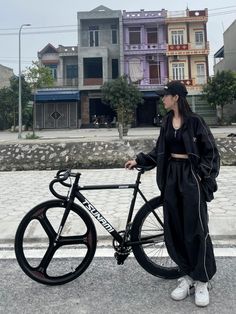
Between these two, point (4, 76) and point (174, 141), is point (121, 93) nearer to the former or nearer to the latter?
point (4, 76)

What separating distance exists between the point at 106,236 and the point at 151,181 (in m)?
3.81

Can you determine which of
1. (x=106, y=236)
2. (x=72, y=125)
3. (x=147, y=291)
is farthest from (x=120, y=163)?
(x=72, y=125)

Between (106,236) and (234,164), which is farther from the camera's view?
(234,164)

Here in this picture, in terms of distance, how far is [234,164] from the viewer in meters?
10.1

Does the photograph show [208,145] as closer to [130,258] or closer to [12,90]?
[130,258]

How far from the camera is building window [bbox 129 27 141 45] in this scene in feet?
131

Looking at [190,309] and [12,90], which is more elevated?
[12,90]

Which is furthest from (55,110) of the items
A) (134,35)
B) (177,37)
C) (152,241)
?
(152,241)

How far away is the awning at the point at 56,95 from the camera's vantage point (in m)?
39.0

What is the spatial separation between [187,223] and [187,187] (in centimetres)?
28

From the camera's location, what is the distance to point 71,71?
43375mm

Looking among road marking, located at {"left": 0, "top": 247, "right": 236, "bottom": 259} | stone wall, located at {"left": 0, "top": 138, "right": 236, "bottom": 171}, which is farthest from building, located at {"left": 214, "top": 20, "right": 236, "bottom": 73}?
road marking, located at {"left": 0, "top": 247, "right": 236, "bottom": 259}

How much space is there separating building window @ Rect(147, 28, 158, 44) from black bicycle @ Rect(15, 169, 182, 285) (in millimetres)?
38274

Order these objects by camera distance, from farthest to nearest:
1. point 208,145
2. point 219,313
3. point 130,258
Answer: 1. point 130,258
2. point 208,145
3. point 219,313
